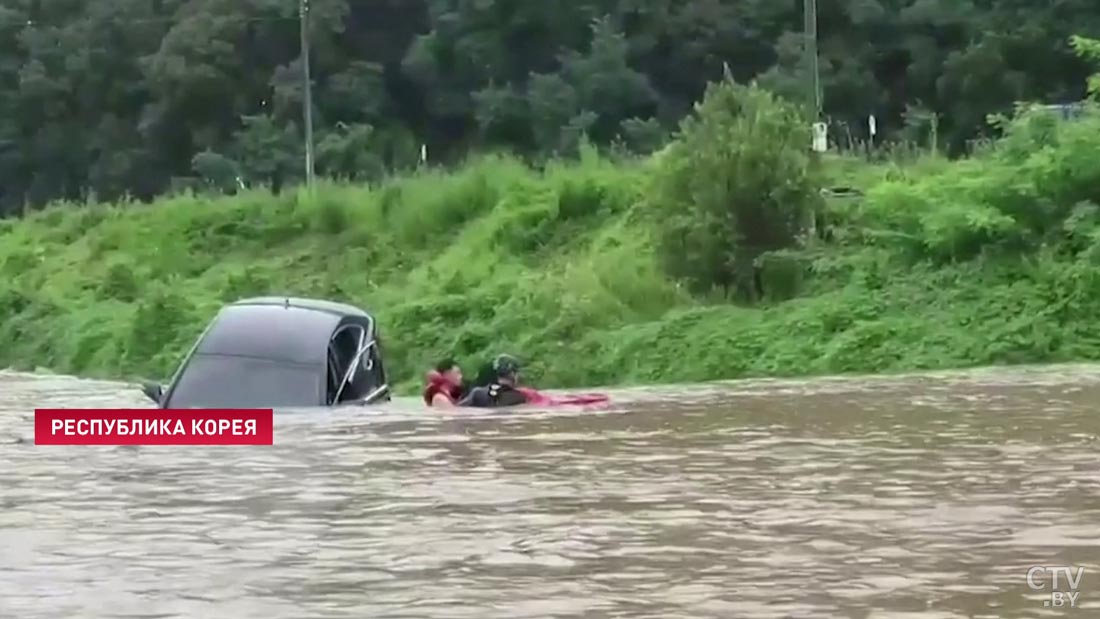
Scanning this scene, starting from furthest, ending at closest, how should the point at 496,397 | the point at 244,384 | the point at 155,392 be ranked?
1. the point at 155,392
2. the point at 244,384
3. the point at 496,397

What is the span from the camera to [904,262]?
75.6 ft

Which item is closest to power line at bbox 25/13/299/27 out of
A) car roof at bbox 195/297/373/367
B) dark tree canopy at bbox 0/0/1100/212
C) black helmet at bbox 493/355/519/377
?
dark tree canopy at bbox 0/0/1100/212

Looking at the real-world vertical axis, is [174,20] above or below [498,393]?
above

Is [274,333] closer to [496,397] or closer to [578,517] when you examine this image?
[496,397]

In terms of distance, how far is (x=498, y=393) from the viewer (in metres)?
16.4

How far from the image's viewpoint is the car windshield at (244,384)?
53.3ft

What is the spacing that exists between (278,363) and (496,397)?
2064 millimetres

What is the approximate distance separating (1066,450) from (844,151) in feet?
63.1

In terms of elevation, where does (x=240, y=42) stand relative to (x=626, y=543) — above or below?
above

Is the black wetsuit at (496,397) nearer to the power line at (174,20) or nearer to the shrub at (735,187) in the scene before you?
the shrub at (735,187)

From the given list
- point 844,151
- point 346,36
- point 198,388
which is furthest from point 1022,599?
point 346,36

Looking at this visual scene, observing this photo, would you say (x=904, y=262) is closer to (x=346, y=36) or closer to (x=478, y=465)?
(x=478, y=465)
